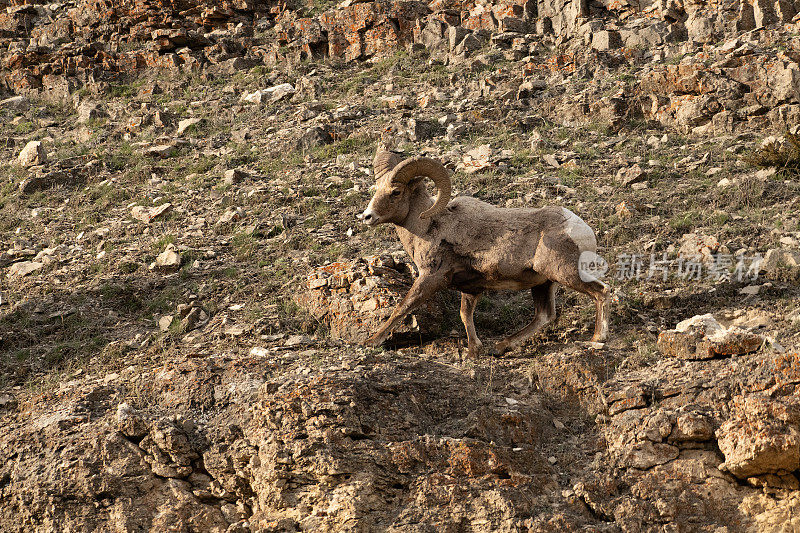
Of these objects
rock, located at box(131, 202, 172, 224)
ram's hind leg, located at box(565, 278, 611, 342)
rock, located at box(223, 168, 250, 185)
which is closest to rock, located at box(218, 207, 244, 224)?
rock, located at box(131, 202, 172, 224)

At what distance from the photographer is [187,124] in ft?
57.8

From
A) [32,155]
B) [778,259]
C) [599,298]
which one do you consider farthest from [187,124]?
[778,259]

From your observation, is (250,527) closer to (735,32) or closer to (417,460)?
(417,460)

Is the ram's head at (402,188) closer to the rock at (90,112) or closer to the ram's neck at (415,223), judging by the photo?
the ram's neck at (415,223)

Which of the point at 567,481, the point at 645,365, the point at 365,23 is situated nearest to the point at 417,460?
the point at 567,481

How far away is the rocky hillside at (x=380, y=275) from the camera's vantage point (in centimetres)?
671

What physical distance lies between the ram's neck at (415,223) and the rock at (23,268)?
5.88 m

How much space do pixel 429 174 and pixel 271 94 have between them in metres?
10.0

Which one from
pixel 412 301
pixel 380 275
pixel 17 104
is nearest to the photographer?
pixel 412 301

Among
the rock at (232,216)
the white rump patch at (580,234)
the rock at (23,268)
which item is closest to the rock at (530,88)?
the rock at (232,216)

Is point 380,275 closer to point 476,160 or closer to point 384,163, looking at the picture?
point 384,163

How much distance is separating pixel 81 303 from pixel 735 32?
1261 centimetres

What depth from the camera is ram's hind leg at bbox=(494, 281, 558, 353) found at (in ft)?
30.5

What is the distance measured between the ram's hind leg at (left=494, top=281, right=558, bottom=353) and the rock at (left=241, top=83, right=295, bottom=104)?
1039 cm
